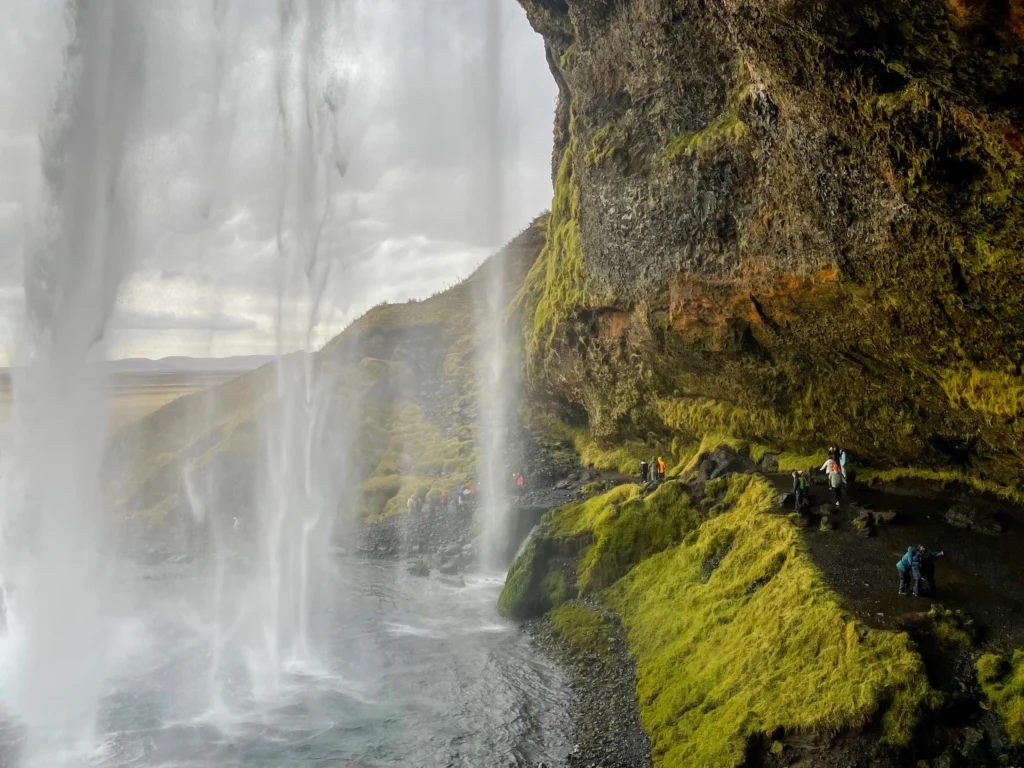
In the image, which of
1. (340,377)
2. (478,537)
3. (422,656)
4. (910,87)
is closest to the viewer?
(910,87)

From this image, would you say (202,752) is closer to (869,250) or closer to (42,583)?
(42,583)

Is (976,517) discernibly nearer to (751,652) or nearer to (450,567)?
(751,652)

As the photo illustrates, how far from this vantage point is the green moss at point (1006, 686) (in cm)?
1106

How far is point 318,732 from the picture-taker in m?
17.2

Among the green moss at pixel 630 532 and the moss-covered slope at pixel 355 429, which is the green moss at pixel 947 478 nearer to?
the green moss at pixel 630 532

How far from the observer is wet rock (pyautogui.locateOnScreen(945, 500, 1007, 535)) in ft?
55.2


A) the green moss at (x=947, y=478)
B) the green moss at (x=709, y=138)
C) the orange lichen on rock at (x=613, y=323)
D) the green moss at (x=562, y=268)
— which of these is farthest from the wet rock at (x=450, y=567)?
the green moss at (x=709, y=138)

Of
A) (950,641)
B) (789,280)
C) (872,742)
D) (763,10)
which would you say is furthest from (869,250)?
(872,742)

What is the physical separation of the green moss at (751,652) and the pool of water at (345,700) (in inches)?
118

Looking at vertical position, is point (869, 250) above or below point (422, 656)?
above

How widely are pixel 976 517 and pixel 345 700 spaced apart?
59.0 feet

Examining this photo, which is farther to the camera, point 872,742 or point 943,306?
point 943,306

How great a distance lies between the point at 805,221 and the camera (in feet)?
60.5

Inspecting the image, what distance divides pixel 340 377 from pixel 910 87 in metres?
46.7
